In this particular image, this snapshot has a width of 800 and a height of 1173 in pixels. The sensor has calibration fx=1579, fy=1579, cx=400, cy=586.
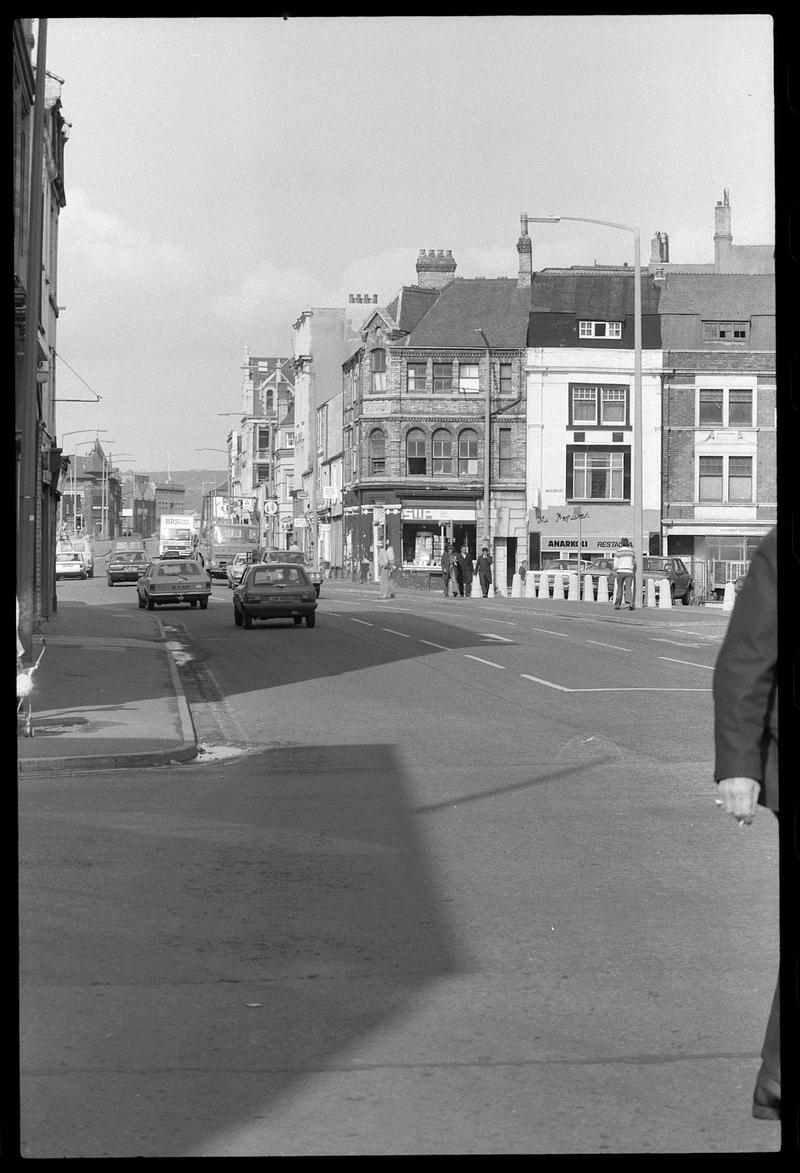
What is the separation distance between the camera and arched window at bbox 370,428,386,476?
72812mm

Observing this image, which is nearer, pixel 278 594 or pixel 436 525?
pixel 278 594

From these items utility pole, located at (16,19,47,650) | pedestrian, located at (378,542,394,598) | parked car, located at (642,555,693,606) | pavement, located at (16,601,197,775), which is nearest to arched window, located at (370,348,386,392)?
pedestrian, located at (378,542,394,598)

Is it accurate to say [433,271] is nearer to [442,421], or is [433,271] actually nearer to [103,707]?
[442,421]

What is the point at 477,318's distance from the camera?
72500mm

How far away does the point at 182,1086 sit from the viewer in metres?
4.68

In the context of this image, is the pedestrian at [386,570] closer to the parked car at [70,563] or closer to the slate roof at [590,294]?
the slate roof at [590,294]

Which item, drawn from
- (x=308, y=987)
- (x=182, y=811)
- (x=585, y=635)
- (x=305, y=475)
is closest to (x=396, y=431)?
(x=305, y=475)

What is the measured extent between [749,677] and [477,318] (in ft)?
229

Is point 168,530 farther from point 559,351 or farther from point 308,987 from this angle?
point 308,987

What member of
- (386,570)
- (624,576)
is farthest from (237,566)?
(624,576)

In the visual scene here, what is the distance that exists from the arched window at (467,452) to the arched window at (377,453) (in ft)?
12.1

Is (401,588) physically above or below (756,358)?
below

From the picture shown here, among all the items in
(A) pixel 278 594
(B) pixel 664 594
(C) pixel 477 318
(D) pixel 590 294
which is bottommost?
(B) pixel 664 594

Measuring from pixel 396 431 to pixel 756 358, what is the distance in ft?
53.9
